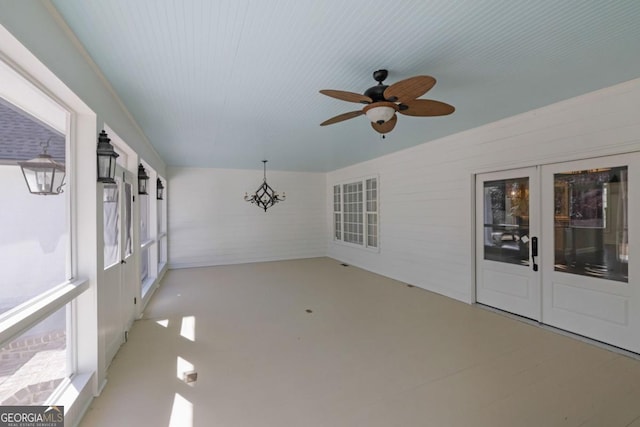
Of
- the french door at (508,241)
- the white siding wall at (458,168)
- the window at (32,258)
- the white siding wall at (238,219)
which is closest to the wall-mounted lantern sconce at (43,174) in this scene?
the window at (32,258)

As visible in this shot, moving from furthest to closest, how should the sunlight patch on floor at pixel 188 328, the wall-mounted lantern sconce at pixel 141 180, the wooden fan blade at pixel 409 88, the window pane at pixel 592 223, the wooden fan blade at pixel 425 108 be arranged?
the wall-mounted lantern sconce at pixel 141 180 < the sunlight patch on floor at pixel 188 328 < the window pane at pixel 592 223 < the wooden fan blade at pixel 425 108 < the wooden fan blade at pixel 409 88

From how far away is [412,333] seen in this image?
10.5 feet

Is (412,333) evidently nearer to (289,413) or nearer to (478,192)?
(289,413)

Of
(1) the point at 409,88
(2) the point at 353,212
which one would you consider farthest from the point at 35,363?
(2) the point at 353,212

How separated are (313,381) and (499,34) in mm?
2957

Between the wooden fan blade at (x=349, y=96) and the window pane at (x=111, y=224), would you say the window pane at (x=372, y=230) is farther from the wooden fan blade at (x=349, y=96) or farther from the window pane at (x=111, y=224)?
the window pane at (x=111, y=224)

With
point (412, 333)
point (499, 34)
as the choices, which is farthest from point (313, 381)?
point (499, 34)

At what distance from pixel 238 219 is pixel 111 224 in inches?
190

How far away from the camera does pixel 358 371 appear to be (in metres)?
2.44

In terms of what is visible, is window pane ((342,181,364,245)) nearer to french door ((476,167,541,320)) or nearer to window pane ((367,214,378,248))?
window pane ((367,214,378,248))

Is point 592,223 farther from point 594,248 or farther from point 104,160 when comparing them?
point 104,160

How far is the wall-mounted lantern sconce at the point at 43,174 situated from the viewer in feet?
5.34

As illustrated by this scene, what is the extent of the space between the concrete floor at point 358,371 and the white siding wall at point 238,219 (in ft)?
10.8

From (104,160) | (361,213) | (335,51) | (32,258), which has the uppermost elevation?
(335,51)
